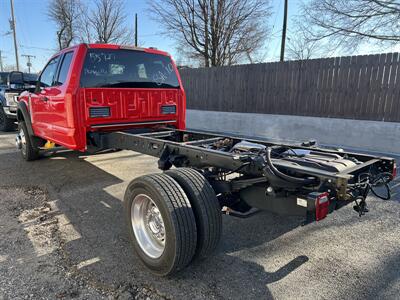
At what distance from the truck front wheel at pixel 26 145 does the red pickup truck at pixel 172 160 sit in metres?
0.57

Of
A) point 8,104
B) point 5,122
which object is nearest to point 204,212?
point 8,104

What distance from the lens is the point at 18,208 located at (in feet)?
14.1

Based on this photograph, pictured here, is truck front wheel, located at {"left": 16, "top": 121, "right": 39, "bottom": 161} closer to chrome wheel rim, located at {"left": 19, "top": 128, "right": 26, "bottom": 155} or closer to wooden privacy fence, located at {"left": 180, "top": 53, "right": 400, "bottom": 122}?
chrome wheel rim, located at {"left": 19, "top": 128, "right": 26, "bottom": 155}

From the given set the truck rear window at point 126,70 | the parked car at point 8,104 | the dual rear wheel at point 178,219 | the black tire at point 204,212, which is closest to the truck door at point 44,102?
the truck rear window at point 126,70

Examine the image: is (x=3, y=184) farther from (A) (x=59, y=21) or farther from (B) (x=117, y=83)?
(A) (x=59, y=21)

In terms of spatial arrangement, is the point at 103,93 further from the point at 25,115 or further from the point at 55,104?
the point at 25,115

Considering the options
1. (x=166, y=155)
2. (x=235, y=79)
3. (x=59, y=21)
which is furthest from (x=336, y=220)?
(x=59, y=21)

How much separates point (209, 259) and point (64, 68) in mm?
3821

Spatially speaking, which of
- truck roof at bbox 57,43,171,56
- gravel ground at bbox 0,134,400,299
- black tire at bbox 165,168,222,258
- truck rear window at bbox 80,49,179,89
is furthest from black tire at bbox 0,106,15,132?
black tire at bbox 165,168,222,258

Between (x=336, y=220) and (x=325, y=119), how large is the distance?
Answer: 606cm

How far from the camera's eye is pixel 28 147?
673 centimetres

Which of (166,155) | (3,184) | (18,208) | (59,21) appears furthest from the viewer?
(59,21)

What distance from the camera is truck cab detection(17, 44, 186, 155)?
4500mm

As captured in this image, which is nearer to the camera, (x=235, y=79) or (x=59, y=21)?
(x=235, y=79)
